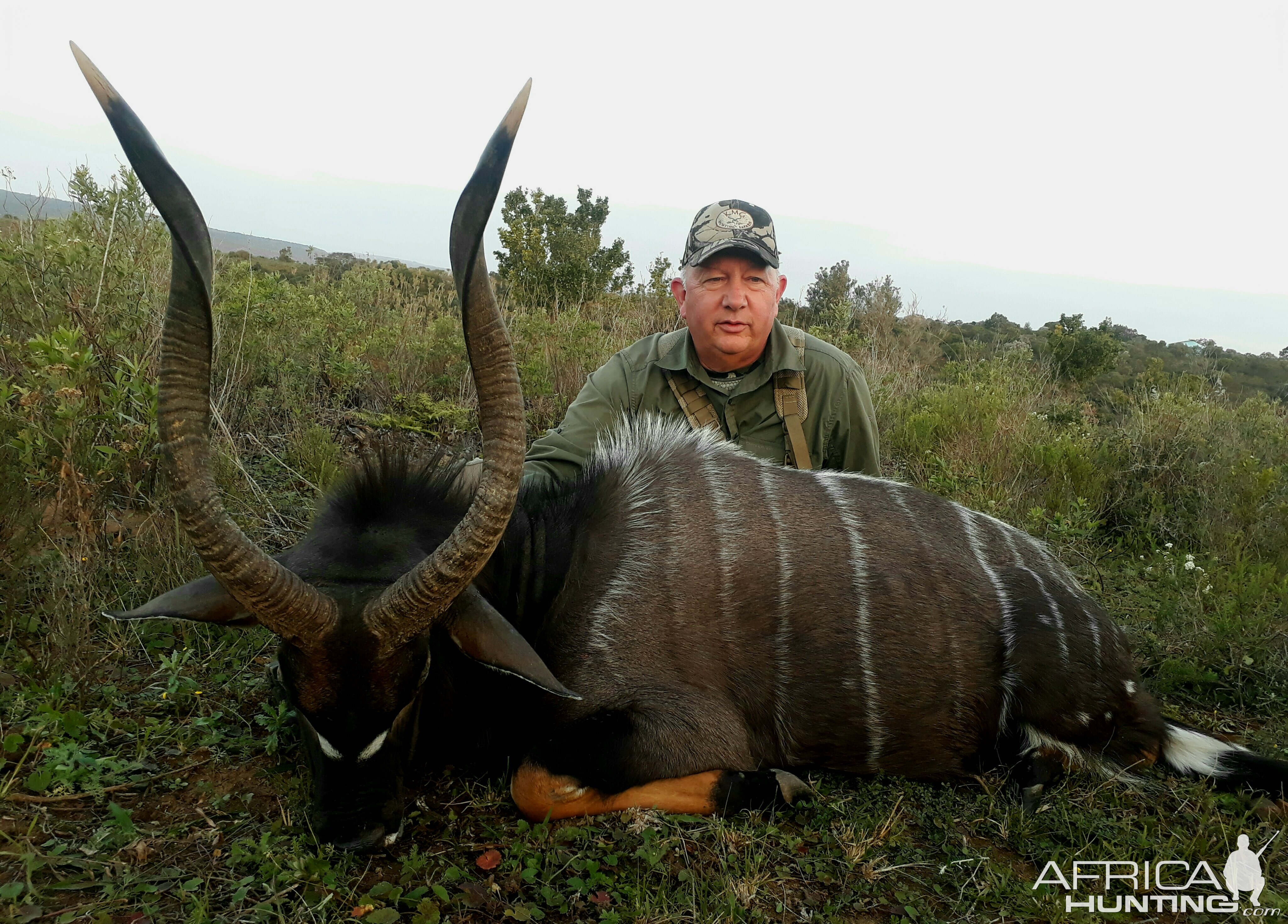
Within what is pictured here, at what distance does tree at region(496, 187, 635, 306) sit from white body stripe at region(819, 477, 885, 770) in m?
8.25

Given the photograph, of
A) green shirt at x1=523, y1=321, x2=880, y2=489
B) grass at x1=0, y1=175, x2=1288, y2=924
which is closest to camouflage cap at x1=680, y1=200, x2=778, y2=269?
green shirt at x1=523, y1=321, x2=880, y2=489

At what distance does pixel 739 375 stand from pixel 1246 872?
3.23 metres

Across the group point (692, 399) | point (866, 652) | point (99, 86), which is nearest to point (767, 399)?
point (692, 399)

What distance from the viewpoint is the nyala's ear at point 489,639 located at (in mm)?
2641

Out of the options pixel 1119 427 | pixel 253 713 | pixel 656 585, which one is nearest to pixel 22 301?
pixel 253 713

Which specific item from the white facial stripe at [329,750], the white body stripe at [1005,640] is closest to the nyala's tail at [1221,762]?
the white body stripe at [1005,640]

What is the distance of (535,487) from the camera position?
11.7 feet

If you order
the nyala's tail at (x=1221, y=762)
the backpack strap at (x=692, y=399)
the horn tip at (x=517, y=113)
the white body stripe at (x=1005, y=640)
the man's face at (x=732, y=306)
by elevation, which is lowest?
the nyala's tail at (x=1221, y=762)

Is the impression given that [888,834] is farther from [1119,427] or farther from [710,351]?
[1119,427]

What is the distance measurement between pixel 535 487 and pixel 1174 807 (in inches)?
110

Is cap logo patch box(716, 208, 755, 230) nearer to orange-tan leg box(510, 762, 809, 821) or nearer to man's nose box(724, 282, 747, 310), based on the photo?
man's nose box(724, 282, 747, 310)

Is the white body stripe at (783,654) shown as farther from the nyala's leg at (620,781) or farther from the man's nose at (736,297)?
the man's nose at (736,297)

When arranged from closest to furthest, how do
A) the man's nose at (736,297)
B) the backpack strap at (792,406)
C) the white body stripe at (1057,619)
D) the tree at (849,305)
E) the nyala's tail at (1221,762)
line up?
1. the nyala's tail at (1221,762)
2. the white body stripe at (1057,619)
3. the man's nose at (736,297)
4. the backpack strap at (792,406)
5. the tree at (849,305)

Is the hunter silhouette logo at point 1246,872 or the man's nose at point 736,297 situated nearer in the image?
the hunter silhouette logo at point 1246,872
